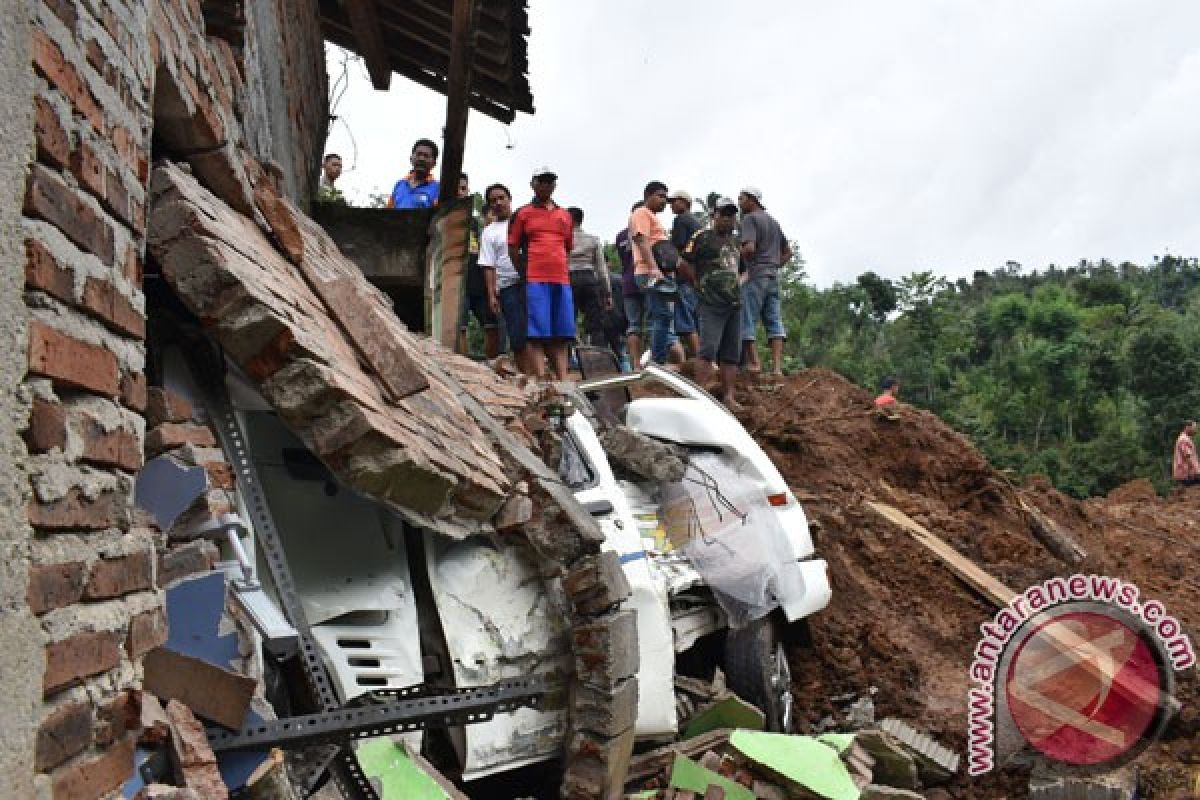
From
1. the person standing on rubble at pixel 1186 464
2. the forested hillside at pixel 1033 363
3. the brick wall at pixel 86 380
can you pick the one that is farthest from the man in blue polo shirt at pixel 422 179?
the forested hillside at pixel 1033 363

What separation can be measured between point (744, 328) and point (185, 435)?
7.99 metres

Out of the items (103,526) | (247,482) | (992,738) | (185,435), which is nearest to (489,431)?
(247,482)

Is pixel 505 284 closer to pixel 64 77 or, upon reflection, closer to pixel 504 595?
pixel 504 595

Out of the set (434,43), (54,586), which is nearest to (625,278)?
(434,43)

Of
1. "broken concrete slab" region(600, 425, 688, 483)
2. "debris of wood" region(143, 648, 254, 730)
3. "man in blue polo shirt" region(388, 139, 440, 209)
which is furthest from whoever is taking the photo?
"man in blue polo shirt" region(388, 139, 440, 209)

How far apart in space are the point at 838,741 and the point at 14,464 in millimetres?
4782

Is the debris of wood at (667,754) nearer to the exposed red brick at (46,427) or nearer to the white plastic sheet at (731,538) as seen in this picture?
the white plastic sheet at (731,538)

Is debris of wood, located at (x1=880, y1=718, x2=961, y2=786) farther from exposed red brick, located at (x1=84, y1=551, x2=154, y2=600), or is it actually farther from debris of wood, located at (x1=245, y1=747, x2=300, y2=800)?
exposed red brick, located at (x1=84, y1=551, x2=154, y2=600)

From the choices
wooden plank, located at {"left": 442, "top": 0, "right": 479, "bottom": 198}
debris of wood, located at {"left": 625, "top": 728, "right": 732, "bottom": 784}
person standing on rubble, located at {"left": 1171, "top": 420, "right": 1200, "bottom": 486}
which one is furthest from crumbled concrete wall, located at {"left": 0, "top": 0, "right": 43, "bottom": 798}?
person standing on rubble, located at {"left": 1171, "top": 420, "right": 1200, "bottom": 486}

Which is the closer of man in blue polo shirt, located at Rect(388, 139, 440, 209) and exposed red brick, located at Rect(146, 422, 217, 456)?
exposed red brick, located at Rect(146, 422, 217, 456)

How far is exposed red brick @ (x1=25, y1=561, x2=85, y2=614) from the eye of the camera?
5.36ft

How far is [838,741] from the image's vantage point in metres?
5.51

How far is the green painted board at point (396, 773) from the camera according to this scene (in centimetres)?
354

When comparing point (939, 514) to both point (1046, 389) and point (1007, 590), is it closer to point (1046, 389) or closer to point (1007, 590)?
point (1007, 590)
